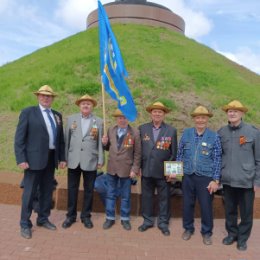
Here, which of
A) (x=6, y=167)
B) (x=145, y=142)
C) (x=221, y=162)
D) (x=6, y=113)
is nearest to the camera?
(x=221, y=162)

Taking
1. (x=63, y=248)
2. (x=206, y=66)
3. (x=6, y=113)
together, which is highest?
(x=206, y=66)

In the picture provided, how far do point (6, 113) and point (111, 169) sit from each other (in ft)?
18.2

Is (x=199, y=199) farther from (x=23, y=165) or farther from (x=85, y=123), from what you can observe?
(x=23, y=165)

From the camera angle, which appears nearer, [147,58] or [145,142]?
[145,142]

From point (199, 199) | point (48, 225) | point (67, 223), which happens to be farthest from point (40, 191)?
point (199, 199)

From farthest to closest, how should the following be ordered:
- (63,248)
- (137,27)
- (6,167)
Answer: (137,27) < (6,167) < (63,248)

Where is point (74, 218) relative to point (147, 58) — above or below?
below

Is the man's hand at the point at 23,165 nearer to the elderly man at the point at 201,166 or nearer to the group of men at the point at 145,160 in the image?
the group of men at the point at 145,160

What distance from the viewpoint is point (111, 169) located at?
559 centimetres

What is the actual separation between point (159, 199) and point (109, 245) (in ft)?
3.61

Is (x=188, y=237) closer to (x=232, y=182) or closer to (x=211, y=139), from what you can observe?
(x=232, y=182)

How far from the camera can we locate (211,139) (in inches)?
201

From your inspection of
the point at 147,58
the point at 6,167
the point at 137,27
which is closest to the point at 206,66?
the point at 147,58

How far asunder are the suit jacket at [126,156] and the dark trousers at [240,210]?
130cm
